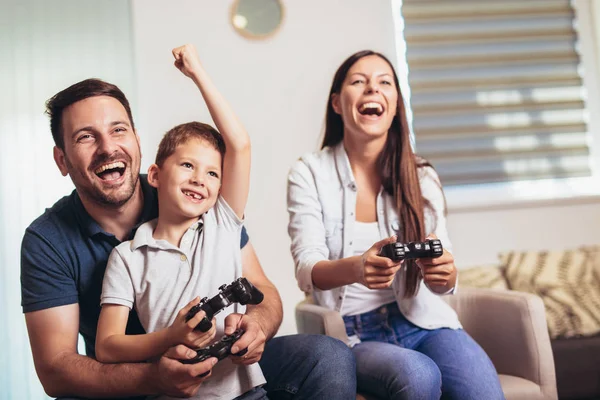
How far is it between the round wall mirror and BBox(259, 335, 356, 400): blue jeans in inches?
80.1

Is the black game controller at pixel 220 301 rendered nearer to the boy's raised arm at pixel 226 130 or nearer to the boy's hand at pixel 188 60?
the boy's raised arm at pixel 226 130

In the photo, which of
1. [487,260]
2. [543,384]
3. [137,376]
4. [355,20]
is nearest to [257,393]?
[137,376]

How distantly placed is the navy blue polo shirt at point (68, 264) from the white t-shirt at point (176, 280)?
0.12 meters

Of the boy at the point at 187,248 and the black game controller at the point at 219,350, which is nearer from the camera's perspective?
the black game controller at the point at 219,350

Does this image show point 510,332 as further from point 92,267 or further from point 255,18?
point 255,18

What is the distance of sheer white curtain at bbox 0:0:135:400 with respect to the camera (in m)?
3.07

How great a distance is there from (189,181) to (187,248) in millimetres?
154

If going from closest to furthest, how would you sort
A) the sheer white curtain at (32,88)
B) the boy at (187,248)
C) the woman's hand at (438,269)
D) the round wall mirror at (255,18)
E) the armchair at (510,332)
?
the boy at (187,248)
the woman's hand at (438,269)
the armchair at (510,332)
the sheer white curtain at (32,88)
the round wall mirror at (255,18)

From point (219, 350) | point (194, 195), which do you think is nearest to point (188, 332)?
point (219, 350)

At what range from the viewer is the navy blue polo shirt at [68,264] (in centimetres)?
149

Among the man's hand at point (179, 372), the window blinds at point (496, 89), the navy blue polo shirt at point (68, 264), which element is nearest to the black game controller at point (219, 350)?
the man's hand at point (179, 372)

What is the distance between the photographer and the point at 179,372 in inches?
48.8

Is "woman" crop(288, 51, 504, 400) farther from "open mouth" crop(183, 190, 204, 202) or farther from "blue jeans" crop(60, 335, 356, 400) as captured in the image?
"open mouth" crop(183, 190, 204, 202)

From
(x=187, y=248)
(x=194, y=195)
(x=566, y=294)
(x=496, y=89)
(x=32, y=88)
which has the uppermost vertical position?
(x=32, y=88)
